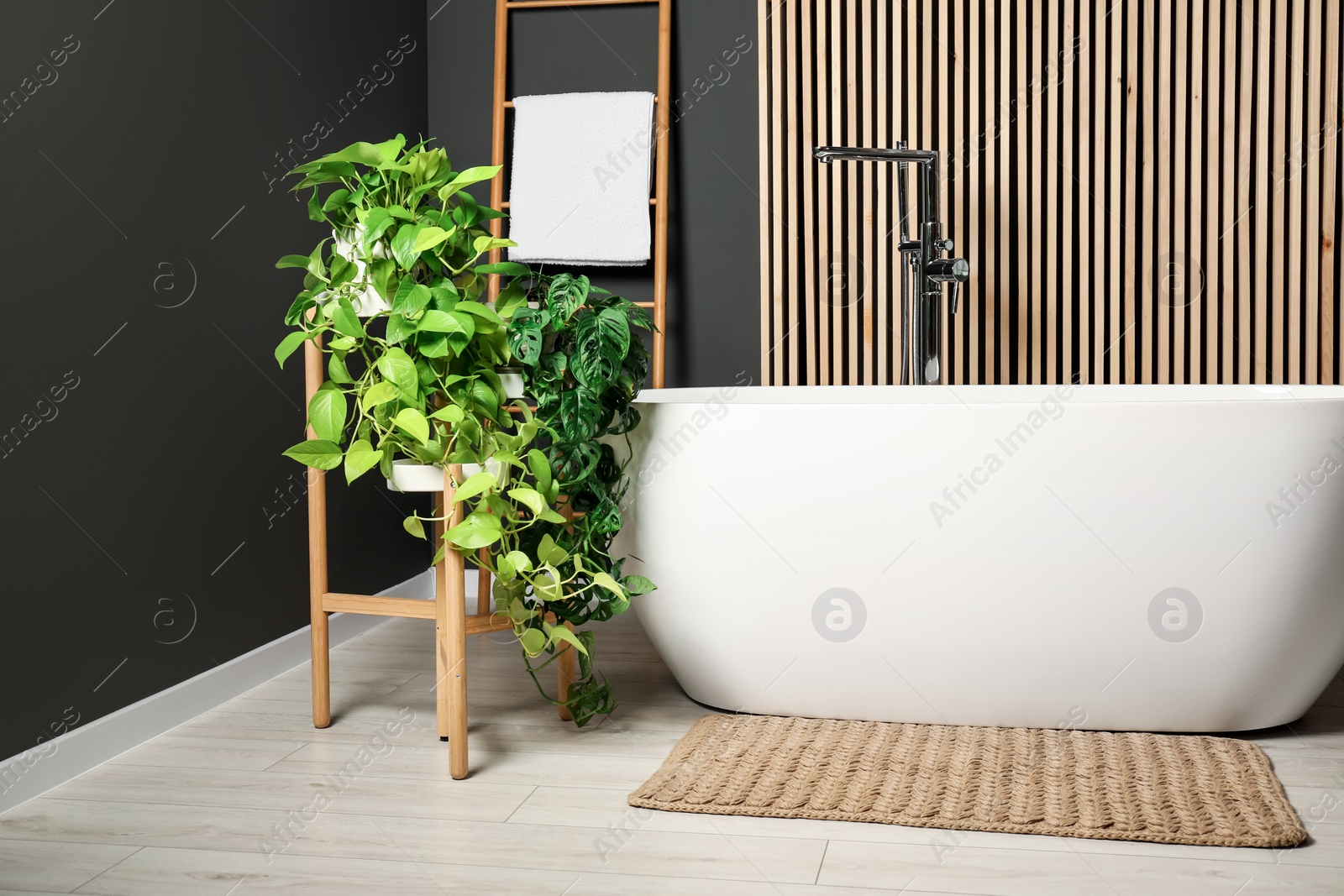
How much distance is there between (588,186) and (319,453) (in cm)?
155

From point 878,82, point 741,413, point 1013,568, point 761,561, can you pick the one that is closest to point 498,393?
point 741,413

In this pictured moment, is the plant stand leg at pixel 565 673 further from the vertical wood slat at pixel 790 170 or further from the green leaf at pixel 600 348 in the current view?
the vertical wood slat at pixel 790 170

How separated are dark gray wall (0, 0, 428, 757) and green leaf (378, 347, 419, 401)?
1.89 ft

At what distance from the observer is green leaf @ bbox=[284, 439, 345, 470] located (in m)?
1.78

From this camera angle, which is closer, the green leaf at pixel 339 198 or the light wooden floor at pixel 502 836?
the light wooden floor at pixel 502 836

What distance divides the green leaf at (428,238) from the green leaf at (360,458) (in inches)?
13.6

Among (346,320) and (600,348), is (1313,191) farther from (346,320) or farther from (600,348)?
(346,320)

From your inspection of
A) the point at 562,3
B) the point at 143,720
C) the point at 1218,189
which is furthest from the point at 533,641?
the point at 1218,189

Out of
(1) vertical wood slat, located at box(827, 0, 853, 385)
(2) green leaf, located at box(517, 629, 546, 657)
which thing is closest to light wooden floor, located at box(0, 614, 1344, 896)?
(2) green leaf, located at box(517, 629, 546, 657)

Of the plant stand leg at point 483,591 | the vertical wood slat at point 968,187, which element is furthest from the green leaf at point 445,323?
the vertical wood slat at point 968,187

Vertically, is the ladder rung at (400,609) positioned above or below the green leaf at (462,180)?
below

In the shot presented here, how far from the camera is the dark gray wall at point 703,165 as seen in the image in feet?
10.4

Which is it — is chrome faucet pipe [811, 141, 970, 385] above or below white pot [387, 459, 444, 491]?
above

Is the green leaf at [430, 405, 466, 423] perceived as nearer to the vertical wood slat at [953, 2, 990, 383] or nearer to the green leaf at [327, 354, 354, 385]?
the green leaf at [327, 354, 354, 385]
